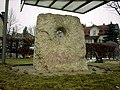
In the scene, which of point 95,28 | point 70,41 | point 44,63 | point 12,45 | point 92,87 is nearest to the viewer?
point 92,87

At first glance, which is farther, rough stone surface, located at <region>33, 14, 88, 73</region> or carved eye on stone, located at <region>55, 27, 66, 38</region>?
carved eye on stone, located at <region>55, 27, 66, 38</region>

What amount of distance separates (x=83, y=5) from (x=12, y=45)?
38.7ft

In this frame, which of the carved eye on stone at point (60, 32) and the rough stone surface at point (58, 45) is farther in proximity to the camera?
the carved eye on stone at point (60, 32)

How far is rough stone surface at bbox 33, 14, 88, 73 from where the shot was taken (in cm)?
836

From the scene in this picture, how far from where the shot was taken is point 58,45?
8602 millimetres

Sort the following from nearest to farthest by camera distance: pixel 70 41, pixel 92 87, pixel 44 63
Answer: pixel 92 87
pixel 44 63
pixel 70 41

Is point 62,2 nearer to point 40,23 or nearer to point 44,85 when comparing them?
point 40,23

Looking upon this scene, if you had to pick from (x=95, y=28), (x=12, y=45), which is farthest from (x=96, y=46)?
(x=95, y=28)

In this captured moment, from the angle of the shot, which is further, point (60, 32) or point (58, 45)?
point (60, 32)

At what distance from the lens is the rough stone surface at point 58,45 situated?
836 cm

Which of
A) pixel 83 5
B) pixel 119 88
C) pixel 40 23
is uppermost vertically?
pixel 83 5

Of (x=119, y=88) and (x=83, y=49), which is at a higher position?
(x=83, y=49)

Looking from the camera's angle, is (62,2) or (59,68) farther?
(62,2)

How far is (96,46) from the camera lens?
23.2 meters
